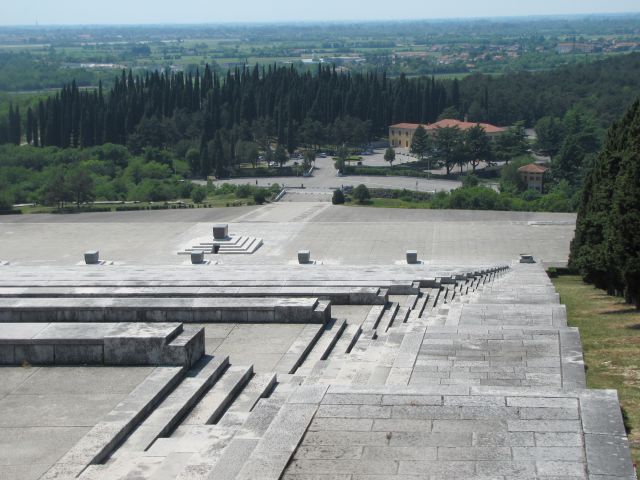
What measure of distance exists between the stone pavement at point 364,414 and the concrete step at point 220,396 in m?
0.02

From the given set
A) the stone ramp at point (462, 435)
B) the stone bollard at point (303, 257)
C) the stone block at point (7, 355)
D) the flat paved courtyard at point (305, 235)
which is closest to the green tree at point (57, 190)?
the flat paved courtyard at point (305, 235)

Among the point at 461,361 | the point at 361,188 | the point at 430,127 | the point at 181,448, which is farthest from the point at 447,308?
the point at 430,127

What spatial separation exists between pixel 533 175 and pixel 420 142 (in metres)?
13.6

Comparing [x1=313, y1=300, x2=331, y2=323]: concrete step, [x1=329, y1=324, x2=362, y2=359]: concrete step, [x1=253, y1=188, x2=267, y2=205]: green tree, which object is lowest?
[x1=253, y1=188, x2=267, y2=205]: green tree

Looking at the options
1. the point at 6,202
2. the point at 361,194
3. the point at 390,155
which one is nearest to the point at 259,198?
the point at 361,194

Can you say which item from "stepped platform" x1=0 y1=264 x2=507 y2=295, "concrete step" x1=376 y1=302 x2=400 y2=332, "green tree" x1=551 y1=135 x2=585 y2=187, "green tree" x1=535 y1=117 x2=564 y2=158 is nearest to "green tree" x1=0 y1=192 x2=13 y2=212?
"stepped platform" x1=0 y1=264 x2=507 y2=295

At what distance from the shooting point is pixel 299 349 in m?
15.8

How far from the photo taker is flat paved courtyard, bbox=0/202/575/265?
47156mm

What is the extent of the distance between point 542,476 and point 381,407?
7.62 feet

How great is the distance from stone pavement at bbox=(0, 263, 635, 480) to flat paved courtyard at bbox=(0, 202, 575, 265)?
1130 inches

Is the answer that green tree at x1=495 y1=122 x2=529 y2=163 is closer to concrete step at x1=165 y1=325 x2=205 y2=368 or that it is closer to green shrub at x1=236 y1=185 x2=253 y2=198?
green shrub at x1=236 y1=185 x2=253 y2=198

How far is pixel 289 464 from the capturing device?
9.88 metres

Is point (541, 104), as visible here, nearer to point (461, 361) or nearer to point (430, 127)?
point (430, 127)

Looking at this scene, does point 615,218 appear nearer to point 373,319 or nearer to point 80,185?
point 373,319
